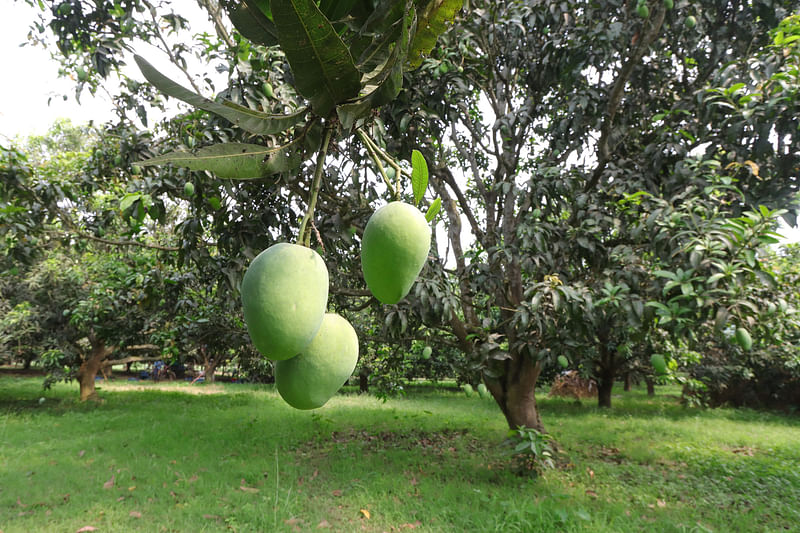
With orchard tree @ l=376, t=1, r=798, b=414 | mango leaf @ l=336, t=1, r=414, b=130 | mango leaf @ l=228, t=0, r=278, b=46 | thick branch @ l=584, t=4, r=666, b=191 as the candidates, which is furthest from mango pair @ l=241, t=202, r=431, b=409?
thick branch @ l=584, t=4, r=666, b=191

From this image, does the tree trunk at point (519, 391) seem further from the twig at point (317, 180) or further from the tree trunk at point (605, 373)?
the tree trunk at point (605, 373)

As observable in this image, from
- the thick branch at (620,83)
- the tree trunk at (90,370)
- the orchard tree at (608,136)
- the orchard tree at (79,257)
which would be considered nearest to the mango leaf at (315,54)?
the orchard tree at (79,257)

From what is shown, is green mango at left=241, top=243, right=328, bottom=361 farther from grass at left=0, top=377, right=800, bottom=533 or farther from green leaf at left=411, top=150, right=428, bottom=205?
grass at left=0, top=377, right=800, bottom=533

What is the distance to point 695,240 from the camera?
230 centimetres

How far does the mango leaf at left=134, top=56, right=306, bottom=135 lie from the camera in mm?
394

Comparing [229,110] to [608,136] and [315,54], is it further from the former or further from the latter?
[608,136]

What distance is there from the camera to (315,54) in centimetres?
38

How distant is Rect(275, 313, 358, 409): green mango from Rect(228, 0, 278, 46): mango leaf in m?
0.35

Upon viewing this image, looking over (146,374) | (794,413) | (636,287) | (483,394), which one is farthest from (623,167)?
(146,374)

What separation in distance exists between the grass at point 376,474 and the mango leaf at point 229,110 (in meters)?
3.47

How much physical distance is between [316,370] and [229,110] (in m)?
0.30

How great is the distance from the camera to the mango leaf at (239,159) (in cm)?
40

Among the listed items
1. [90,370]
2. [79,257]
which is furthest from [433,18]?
[90,370]

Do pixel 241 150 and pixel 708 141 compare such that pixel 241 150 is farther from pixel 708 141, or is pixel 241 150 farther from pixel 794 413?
pixel 794 413
